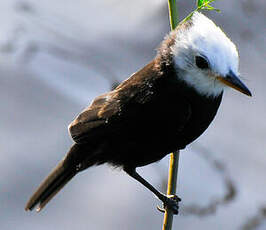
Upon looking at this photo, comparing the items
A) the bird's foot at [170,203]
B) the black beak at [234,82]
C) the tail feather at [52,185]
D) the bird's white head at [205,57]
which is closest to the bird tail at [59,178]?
the tail feather at [52,185]

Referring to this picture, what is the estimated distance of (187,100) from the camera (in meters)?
2.78

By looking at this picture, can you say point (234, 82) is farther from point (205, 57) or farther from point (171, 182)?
point (171, 182)

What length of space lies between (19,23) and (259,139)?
172 centimetres

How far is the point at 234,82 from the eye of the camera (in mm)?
2604

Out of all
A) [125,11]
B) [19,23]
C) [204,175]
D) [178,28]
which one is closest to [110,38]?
[125,11]

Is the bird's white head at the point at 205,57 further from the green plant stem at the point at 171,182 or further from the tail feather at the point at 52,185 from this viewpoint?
the tail feather at the point at 52,185

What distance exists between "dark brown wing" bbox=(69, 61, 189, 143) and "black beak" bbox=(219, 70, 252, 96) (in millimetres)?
209

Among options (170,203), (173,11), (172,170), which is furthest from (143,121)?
(173,11)

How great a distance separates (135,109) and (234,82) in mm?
397

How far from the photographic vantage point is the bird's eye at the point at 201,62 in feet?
8.77

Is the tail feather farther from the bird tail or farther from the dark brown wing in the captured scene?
the dark brown wing

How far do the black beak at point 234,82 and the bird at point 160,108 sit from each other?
0.02m

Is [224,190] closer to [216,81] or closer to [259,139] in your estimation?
[259,139]

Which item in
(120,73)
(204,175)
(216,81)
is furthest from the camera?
(120,73)
